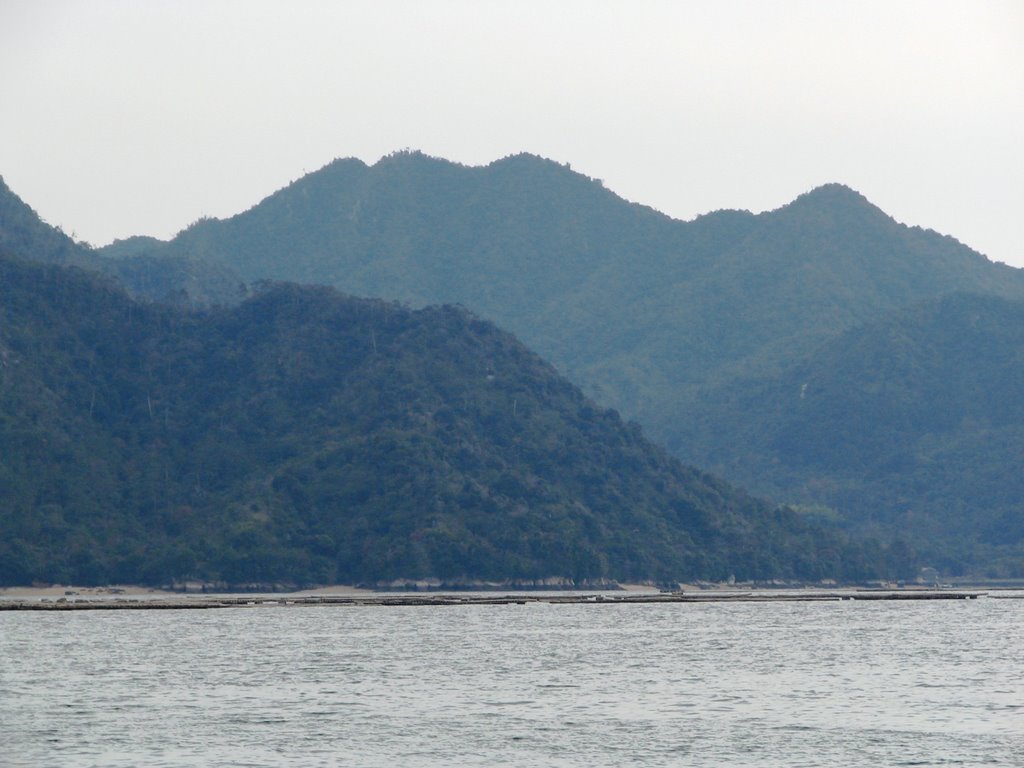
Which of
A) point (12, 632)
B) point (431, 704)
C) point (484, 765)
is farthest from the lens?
point (12, 632)

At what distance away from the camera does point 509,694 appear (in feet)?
285

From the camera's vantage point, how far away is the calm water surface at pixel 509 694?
6544cm

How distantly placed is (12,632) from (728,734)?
268 feet

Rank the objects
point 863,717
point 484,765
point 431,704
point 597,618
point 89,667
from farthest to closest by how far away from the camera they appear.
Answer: point 597,618
point 89,667
point 431,704
point 863,717
point 484,765

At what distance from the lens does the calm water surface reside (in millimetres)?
65438

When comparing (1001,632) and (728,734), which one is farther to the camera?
(1001,632)

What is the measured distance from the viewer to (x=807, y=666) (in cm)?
10325

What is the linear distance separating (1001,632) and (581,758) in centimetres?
8454

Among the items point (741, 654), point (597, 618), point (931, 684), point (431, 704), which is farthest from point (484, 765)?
point (597, 618)

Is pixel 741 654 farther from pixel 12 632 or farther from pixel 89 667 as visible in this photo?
pixel 12 632

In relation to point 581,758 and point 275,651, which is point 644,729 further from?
point 275,651

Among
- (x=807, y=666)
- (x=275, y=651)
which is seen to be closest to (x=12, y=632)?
(x=275, y=651)

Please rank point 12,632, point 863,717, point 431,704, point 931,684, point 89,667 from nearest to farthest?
point 863,717 → point 431,704 → point 931,684 → point 89,667 → point 12,632

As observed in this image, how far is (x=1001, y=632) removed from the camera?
139250 mm
